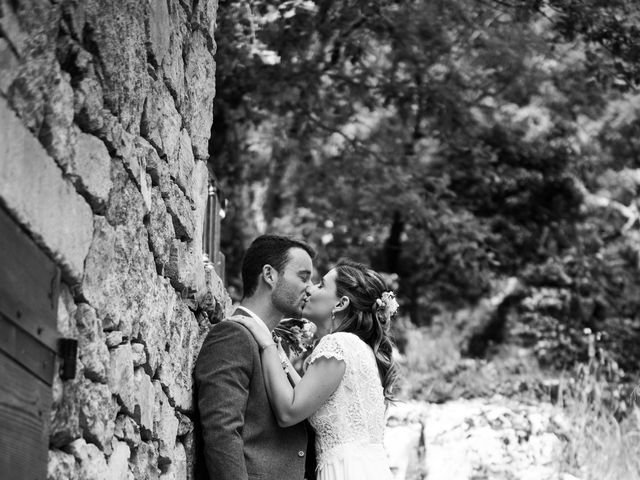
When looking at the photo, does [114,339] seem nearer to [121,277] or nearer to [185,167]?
[121,277]

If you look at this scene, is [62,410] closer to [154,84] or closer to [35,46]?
[35,46]

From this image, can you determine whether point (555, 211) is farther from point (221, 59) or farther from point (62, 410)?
point (62, 410)

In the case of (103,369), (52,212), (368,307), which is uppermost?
(52,212)

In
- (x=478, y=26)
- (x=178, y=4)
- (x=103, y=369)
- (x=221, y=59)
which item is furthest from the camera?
(x=478, y=26)

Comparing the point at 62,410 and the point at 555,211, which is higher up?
the point at 62,410

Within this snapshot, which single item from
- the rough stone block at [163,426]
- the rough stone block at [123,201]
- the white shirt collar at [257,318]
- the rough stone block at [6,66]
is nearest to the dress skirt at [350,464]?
the white shirt collar at [257,318]

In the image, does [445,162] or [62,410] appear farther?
[445,162]

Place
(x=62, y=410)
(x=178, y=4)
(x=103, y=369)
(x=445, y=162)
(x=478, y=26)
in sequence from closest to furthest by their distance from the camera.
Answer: (x=62, y=410)
(x=103, y=369)
(x=178, y=4)
(x=478, y=26)
(x=445, y=162)

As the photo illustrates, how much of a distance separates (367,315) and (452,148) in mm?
7565

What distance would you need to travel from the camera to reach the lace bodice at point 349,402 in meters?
4.04

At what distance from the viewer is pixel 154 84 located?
3098 millimetres

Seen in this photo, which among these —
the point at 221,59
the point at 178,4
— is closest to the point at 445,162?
the point at 221,59

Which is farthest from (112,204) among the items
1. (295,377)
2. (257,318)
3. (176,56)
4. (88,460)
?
(295,377)

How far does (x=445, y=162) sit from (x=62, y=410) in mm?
10585
